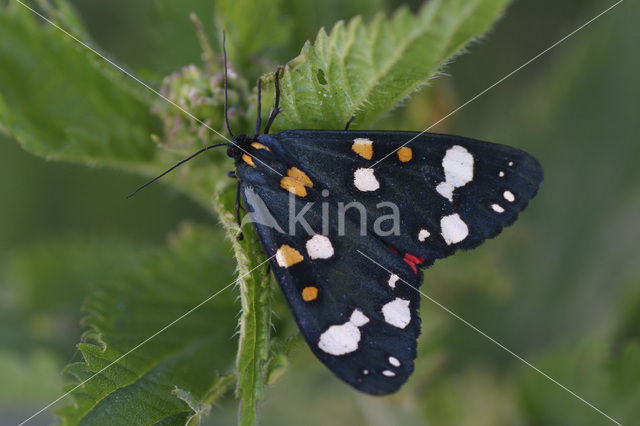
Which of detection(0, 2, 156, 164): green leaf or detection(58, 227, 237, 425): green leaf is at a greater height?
detection(0, 2, 156, 164): green leaf

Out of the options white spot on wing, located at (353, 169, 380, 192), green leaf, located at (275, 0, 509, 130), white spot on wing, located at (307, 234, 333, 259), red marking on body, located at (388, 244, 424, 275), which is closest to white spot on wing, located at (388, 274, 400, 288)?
red marking on body, located at (388, 244, 424, 275)

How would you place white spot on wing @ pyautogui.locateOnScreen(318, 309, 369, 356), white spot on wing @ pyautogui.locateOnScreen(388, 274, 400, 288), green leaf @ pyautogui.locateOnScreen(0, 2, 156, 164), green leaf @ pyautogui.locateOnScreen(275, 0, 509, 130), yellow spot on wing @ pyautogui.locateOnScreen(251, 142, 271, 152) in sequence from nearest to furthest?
green leaf @ pyautogui.locateOnScreen(275, 0, 509, 130) → white spot on wing @ pyautogui.locateOnScreen(318, 309, 369, 356) → white spot on wing @ pyautogui.locateOnScreen(388, 274, 400, 288) → yellow spot on wing @ pyautogui.locateOnScreen(251, 142, 271, 152) → green leaf @ pyautogui.locateOnScreen(0, 2, 156, 164)

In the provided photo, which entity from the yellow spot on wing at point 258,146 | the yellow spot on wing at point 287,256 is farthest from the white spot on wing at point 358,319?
the yellow spot on wing at point 258,146

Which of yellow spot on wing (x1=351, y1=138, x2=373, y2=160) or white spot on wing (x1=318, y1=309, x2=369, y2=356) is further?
yellow spot on wing (x1=351, y1=138, x2=373, y2=160)

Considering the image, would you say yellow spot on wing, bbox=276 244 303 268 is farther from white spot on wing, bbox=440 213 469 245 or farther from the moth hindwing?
white spot on wing, bbox=440 213 469 245

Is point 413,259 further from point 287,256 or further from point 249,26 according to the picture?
point 249,26

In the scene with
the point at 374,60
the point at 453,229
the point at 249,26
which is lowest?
the point at 453,229

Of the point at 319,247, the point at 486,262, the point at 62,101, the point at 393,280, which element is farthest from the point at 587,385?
the point at 62,101
